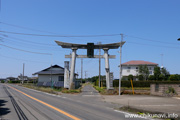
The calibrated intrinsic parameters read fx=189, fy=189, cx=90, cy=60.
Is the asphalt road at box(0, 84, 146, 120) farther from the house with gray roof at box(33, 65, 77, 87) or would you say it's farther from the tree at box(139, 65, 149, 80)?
the tree at box(139, 65, 149, 80)

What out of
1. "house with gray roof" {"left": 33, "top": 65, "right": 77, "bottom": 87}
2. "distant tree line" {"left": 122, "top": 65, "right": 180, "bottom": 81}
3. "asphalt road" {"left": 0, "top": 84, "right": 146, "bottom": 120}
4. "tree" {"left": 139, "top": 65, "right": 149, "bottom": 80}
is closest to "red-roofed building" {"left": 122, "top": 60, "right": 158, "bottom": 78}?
"distant tree line" {"left": 122, "top": 65, "right": 180, "bottom": 81}

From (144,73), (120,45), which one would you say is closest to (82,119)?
(120,45)

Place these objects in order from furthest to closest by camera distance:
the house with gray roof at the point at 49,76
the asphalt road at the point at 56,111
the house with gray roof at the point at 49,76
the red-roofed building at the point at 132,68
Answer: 1. the red-roofed building at the point at 132,68
2. the house with gray roof at the point at 49,76
3. the house with gray roof at the point at 49,76
4. the asphalt road at the point at 56,111

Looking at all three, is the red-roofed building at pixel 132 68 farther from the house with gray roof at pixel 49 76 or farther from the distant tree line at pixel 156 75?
the house with gray roof at pixel 49 76

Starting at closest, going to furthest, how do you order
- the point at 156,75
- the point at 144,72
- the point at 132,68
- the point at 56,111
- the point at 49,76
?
the point at 56,111 < the point at 49,76 < the point at 156,75 < the point at 144,72 < the point at 132,68

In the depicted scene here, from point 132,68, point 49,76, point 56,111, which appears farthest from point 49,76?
point 56,111

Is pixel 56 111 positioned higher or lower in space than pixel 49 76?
lower

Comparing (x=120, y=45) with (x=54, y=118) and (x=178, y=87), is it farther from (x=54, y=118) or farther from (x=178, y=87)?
→ (x=54, y=118)

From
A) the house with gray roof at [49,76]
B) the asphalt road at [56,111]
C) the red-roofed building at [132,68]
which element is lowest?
the asphalt road at [56,111]

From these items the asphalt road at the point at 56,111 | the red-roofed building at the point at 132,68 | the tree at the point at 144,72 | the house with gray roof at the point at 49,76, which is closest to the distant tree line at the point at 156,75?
the tree at the point at 144,72

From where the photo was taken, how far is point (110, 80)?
2988cm

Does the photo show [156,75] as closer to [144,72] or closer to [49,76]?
[144,72]

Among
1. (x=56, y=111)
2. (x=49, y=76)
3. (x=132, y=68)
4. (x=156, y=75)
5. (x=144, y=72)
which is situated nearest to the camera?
(x=56, y=111)

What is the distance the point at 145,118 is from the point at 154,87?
54.6 feet
